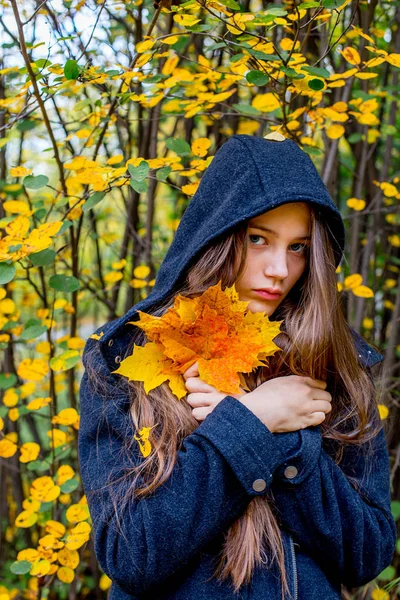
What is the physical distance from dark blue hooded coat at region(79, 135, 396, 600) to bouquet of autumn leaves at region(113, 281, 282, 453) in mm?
88

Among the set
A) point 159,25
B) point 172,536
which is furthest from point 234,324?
point 159,25

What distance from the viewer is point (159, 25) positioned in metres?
2.49

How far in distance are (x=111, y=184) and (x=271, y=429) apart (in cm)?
80

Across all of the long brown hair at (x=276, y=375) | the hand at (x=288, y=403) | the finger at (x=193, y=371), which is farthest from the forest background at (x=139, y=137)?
the hand at (x=288, y=403)

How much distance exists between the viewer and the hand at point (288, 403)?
1254mm

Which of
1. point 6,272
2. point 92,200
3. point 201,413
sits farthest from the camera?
point 92,200

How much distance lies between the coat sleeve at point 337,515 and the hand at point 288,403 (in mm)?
48

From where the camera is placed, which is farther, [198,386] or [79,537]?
[79,537]

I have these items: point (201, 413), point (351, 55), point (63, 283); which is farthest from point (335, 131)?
point (201, 413)

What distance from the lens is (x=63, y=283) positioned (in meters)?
1.78

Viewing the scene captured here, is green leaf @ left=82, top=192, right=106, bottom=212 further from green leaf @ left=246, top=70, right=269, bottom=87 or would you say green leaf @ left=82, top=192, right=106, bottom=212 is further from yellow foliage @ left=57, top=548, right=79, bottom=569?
yellow foliage @ left=57, top=548, right=79, bottom=569

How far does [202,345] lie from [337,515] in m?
0.45

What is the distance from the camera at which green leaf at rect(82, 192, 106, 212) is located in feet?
5.16

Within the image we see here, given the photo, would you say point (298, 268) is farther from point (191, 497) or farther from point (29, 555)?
point (29, 555)
